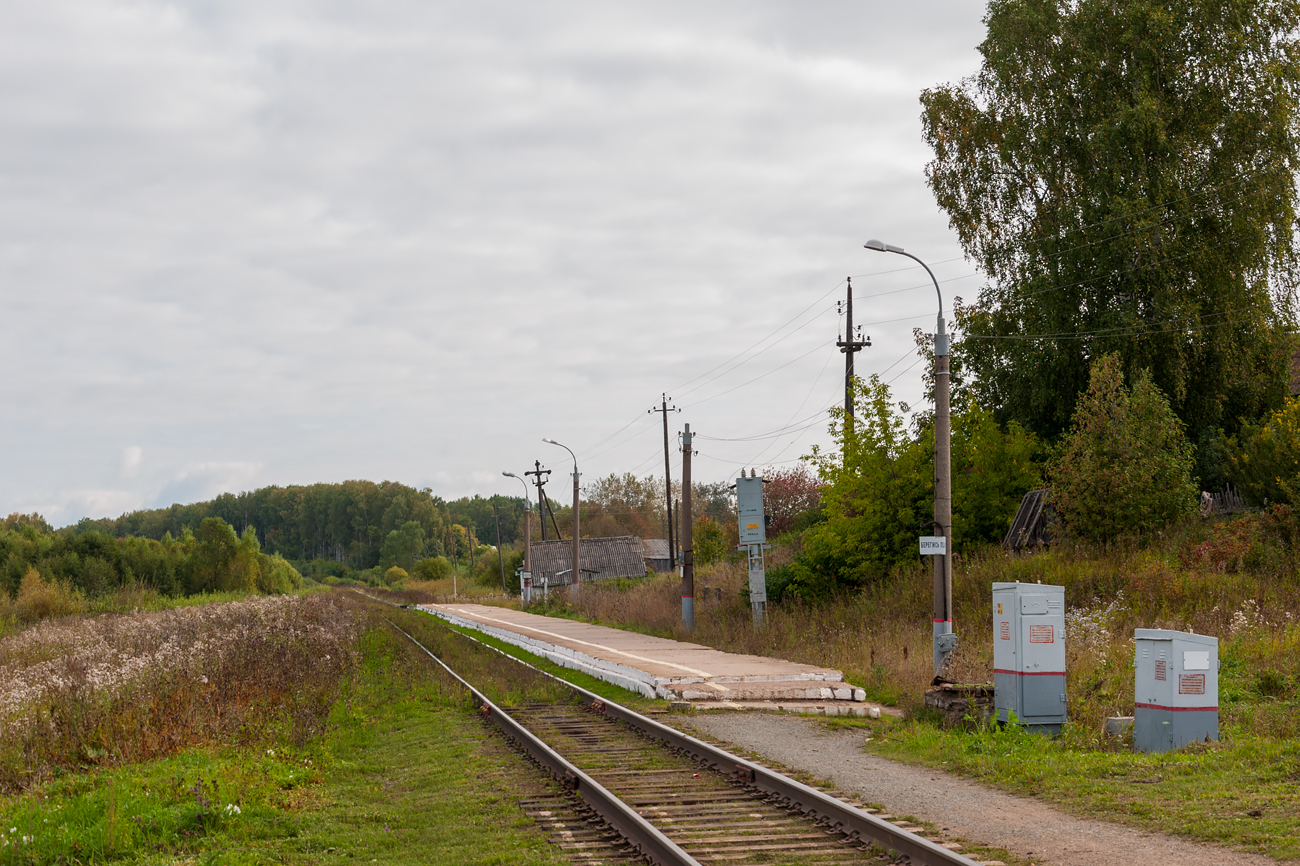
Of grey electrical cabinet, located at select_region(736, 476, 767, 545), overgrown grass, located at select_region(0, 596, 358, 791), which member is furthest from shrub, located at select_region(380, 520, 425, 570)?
overgrown grass, located at select_region(0, 596, 358, 791)

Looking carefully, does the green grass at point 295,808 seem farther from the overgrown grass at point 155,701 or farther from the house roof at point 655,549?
the house roof at point 655,549

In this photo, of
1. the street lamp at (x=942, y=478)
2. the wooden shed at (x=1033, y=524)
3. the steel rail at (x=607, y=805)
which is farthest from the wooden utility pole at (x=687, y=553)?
the steel rail at (x=607, y=805)

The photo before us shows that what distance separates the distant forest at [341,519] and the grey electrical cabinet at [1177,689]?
165640 millimetres

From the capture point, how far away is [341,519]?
192125mm

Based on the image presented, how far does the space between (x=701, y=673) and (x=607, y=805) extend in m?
9.58

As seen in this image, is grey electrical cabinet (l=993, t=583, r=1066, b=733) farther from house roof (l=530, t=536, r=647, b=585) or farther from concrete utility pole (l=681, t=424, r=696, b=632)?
house roof (l=530, t=536, r=647, b=585)

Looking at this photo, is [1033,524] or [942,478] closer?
[942,478]

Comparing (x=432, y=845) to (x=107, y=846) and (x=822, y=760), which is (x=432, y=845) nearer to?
(x=107, y=846)

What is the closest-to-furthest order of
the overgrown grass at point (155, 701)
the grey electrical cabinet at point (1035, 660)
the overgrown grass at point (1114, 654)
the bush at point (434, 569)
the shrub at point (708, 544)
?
Answer: the overgrown grass at point (1114, 654) < the grey electrical cabinet at point (1035, 660) < the overgrown grass at point (155, 701) < the shrub at point (708, 544) < the bush at point (434, 569)

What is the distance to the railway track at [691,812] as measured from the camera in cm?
703

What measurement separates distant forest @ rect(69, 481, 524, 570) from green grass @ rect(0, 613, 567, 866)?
163508mm

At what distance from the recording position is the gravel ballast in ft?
22.3

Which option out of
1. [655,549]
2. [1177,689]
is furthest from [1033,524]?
[655,549]

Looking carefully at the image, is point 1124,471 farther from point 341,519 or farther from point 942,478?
point 341,519
